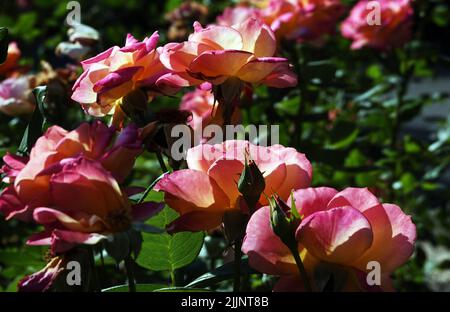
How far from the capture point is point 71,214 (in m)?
0.59

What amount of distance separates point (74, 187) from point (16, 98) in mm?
645

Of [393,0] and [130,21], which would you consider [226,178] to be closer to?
[393,0]

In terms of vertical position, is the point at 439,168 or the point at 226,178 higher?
the point at 226,178

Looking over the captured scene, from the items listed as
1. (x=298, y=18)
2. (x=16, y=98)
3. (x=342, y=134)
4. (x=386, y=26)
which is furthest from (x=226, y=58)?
(x=386, y=26)

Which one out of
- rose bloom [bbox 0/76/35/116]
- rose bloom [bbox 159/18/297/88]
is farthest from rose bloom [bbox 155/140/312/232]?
rose bloom [bbox 0/76/35/116]

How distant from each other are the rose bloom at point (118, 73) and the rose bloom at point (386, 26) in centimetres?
103

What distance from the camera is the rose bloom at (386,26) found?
5.66 feet

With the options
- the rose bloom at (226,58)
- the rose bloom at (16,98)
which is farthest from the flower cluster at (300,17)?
the rose bloom at (226,58)

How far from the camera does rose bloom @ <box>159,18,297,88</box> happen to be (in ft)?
2.48

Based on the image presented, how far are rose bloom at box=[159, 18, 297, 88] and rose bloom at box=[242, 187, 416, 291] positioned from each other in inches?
7.2

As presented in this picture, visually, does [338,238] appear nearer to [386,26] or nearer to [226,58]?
[226,58]

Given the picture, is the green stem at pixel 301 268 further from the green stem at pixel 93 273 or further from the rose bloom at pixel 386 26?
the rose bloom at pixel 386 26
